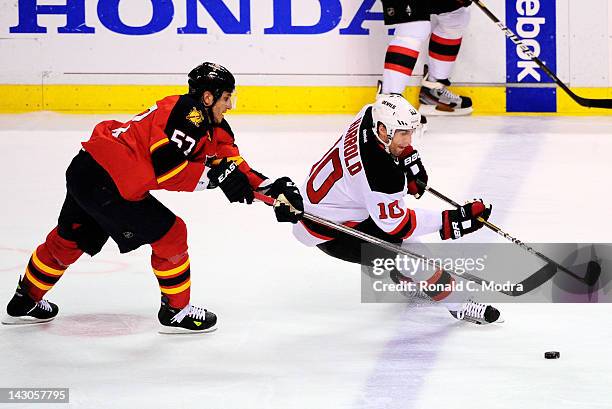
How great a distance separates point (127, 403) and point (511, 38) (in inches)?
167

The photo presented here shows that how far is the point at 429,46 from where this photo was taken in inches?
293

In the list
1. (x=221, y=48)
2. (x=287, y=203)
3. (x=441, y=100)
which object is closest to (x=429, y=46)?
(x=441, y=100)

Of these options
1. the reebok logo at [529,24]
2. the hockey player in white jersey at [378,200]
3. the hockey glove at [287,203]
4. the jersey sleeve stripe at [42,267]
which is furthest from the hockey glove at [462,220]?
the reebok logo at [529,24]

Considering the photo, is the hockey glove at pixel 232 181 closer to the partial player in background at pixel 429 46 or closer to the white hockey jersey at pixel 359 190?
the white hockey jersey at pixel 359 190

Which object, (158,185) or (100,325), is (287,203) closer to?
(158,185)

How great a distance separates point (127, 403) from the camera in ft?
11.0

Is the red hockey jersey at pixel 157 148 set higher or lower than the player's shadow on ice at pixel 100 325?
higher

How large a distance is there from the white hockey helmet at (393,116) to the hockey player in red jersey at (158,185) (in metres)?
0.33

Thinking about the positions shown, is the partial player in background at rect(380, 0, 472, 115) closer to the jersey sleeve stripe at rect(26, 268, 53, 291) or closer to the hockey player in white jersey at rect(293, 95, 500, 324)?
A: the hockey player in white jersey at rect(293, 95, 500, 324)

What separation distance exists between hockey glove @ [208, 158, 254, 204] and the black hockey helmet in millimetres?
212

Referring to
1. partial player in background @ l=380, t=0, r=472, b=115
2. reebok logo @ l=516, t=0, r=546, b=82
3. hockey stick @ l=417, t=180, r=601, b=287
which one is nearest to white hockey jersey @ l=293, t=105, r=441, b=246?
hockey stick @ l=417, t=180, r=601, b=287

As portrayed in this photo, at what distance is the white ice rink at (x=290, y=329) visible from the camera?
3432 mm

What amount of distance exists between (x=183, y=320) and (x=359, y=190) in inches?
26.3

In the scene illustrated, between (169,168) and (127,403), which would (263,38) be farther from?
(127,403)
